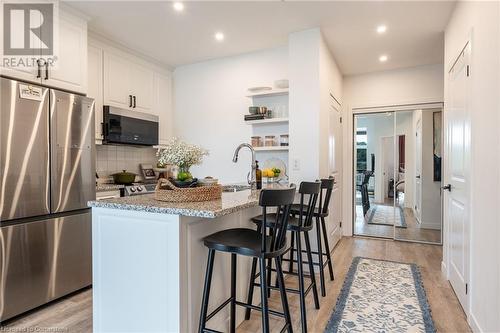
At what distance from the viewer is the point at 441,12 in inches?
113

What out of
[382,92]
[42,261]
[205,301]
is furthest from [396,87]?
[42,261]

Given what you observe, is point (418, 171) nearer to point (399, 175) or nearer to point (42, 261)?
point (399, 175)

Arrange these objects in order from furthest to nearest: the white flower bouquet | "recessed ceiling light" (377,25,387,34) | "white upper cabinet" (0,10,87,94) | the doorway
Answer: the doorway, "recessed ceiling light" (377,25,387,34), "white upper cabinet" (0,10,87,94), the white flower bouquet

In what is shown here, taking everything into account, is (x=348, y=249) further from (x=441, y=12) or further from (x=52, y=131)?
(x=52, y=131)

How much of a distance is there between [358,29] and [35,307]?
13.5 ft

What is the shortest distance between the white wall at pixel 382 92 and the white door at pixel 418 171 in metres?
0.40

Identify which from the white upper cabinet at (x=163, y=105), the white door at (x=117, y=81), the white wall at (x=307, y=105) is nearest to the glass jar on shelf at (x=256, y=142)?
the white wall at (x=307, y=105)

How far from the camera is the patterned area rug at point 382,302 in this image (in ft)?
7.23

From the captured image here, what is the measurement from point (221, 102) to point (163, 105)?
93 centimetres

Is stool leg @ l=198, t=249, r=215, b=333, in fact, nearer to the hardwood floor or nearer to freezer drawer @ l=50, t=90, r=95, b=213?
the hardwood floor

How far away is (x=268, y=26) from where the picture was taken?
3.27 m

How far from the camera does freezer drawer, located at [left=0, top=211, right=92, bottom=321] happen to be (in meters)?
2.29

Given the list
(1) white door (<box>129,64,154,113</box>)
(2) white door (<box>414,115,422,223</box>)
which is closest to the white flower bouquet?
(1) white door (<box>129,64,154,113</box>)

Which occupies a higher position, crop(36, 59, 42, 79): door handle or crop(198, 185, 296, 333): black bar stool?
crop(36, 59, 42, 79): door handle
